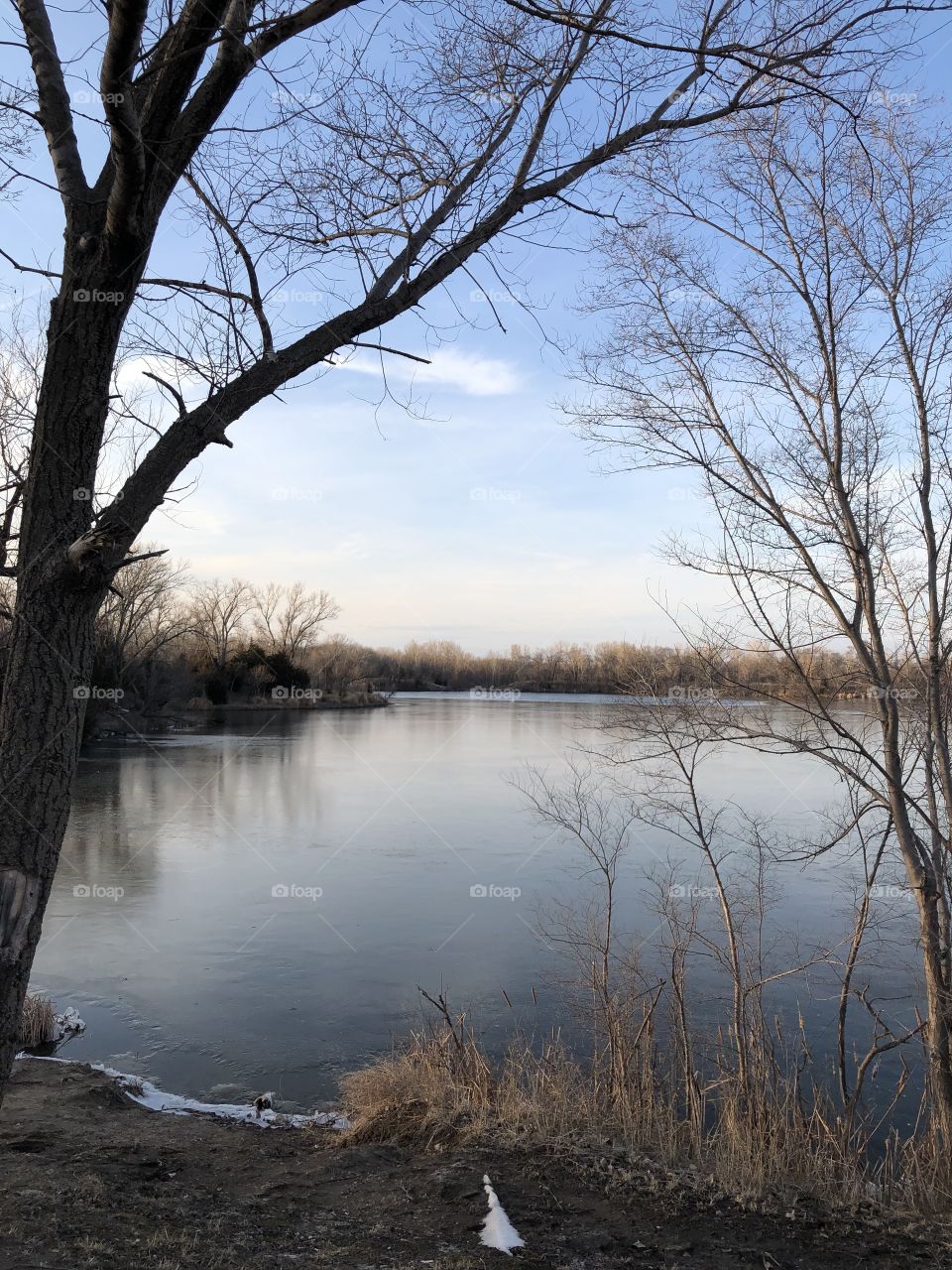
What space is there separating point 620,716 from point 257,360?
5.94m

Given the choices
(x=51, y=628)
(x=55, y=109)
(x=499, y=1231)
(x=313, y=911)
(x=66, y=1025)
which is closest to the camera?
(x=51, y=628)

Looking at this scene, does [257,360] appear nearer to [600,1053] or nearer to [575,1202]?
[575,1202]

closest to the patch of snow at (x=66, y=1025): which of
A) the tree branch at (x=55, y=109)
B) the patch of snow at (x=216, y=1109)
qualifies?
the patch of snow at (x=216, y=1109)

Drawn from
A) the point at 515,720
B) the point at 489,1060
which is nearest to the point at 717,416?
the point at 489,1060

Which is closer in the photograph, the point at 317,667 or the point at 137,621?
the point at 137,621

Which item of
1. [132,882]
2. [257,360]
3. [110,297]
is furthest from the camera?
[132,882]

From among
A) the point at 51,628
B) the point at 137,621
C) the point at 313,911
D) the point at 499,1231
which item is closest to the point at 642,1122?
the point at 499,1231

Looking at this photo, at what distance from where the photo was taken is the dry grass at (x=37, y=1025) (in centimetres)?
755

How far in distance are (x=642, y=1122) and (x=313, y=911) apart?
6638 millimetres

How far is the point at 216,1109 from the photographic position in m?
6.23

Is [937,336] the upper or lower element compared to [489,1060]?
upper

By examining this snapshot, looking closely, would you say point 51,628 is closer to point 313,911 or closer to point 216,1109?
point 216,1109

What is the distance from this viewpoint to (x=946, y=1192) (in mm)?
5129

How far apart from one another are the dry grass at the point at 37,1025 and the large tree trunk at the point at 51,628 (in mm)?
5989
